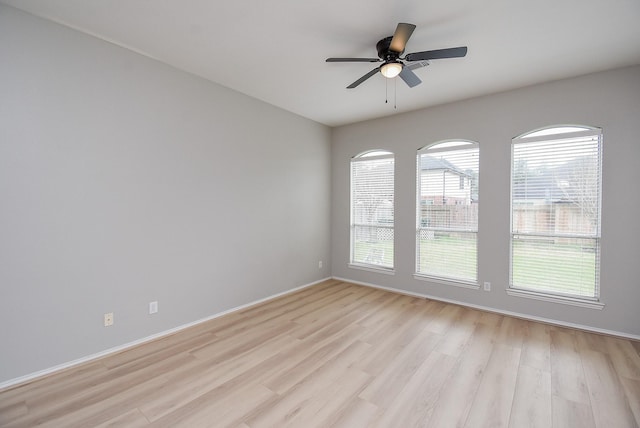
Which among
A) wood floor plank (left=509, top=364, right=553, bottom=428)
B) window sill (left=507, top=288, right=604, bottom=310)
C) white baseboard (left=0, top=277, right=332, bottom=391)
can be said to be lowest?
wood floor plank (left=509, top=364, right=553, bottom=428)

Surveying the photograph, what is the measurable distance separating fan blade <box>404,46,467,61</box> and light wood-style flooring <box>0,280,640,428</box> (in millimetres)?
2628

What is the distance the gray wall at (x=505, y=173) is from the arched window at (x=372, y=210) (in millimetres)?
150

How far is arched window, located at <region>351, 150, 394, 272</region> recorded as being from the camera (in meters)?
4.87

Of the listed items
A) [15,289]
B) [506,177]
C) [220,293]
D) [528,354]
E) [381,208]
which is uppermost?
[506,177]

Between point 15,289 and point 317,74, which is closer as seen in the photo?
point 15,289

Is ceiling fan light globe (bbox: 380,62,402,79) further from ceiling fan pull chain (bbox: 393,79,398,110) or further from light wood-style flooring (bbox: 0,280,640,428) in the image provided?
light wood-style flooring (bbox: 0,280,640,428)

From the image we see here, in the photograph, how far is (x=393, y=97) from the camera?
3.92m

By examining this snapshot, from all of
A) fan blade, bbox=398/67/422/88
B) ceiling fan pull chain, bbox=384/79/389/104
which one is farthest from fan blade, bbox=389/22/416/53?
ceiling fan pull chain, bbox=384/79/389/104

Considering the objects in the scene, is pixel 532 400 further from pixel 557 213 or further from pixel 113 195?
pixel 113 195

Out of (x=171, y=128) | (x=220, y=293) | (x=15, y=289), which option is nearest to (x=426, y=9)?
(x=171, y=128)

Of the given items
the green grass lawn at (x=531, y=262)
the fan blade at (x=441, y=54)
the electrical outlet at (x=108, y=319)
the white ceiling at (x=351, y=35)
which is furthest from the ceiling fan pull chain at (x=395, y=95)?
the electrical outlet at (x=108, y=319)

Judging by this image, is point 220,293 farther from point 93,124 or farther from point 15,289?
point 93,124

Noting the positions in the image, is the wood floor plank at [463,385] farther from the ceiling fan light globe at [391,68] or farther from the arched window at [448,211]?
the ceiling fan light globe at [391,68]

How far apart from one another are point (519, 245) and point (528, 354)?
1481mm
